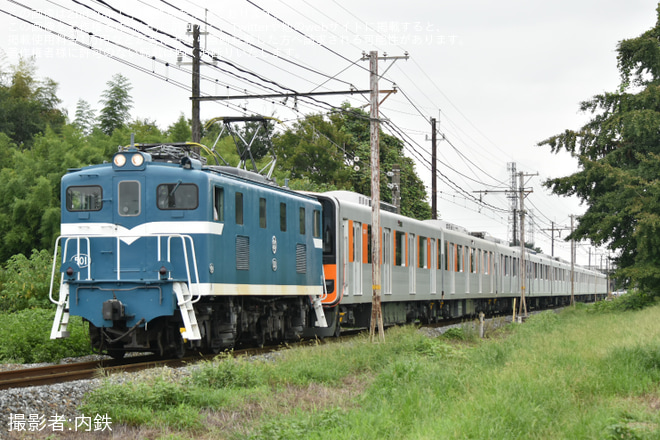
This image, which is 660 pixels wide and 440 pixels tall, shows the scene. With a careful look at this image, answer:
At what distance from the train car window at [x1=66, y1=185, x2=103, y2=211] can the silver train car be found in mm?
6895

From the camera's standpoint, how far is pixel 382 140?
6081 centimetres

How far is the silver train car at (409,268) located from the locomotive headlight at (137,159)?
658 centimetres

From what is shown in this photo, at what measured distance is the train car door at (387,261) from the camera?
23.5 m

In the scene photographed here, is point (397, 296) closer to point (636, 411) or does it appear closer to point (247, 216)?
point (247, 216)

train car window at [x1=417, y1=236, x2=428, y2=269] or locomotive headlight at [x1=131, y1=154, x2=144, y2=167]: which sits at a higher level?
locomotive headlight at [x1=131, y1=154, x2=144, y2=167]

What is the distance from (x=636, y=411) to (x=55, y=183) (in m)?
28.3

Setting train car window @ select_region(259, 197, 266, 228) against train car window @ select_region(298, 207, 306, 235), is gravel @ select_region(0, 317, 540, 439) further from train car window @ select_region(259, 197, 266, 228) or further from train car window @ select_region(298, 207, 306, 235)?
train car window @ select_region(298, 207, 306, 235)

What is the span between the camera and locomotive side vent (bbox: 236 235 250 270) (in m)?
15.6

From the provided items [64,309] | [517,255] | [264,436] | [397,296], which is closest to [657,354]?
[264,436]

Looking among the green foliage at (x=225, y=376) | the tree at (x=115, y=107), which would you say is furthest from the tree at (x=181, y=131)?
the green foliage at (x=225, y=376)

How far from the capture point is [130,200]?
14617 mm

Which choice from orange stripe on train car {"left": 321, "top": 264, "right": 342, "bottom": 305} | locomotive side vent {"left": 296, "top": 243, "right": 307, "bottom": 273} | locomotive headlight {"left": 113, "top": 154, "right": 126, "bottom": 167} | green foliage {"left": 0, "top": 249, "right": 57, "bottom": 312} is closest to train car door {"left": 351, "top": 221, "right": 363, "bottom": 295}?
orange stripe on train car {"left": 321, "top": 264, "right": 342, "bottom": 305}

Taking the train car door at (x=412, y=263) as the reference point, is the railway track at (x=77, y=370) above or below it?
below

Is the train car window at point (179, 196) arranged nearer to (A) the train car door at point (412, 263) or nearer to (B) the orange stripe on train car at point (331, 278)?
(B) the orange stripe on train car at point (331, 278)
